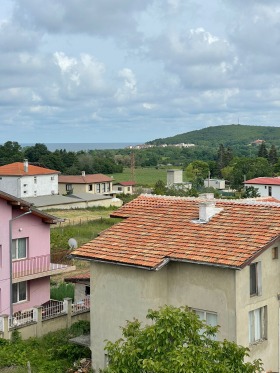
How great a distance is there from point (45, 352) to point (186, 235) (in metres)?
7.31

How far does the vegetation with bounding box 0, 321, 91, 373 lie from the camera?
2108 cm

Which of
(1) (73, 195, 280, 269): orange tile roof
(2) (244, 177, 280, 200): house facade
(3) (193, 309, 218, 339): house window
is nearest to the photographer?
(1) (73, 195, 280, 269): orange tile roof

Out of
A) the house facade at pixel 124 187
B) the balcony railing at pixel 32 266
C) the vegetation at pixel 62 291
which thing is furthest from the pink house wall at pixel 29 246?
the house facade at pixel 124 187

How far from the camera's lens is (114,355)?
41.1 feet

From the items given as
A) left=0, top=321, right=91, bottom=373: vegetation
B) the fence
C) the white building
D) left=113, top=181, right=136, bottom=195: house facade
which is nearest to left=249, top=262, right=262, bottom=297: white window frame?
left=0, top=321, right=91, bottom=373: vegetation

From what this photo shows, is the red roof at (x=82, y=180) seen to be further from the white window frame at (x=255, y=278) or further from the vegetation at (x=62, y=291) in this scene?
the white window frame at (x=255, y=278)

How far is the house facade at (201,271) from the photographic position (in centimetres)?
1809

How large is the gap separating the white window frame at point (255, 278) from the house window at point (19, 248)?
12.4 meters

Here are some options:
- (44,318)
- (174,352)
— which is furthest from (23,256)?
(174,352)

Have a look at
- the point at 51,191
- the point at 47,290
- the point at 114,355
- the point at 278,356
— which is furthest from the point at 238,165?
the point at 114,355

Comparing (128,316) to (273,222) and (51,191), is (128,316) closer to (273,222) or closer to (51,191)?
(273,222)

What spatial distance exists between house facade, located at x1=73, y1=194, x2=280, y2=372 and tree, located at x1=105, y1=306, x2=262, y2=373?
4778mm

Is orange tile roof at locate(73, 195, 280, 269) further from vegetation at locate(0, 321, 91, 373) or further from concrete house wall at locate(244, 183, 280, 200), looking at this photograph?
concrete house wall at locate(244, 183, 280, 200)

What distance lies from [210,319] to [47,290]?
12256 millimetres
